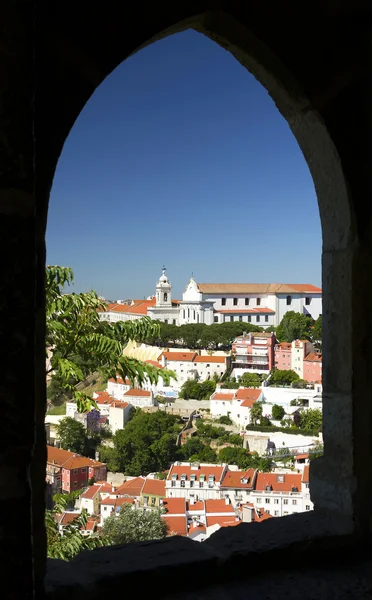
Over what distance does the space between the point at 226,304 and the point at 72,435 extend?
30306mm

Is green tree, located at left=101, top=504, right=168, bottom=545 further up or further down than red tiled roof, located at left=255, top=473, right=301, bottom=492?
further up

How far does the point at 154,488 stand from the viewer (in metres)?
23.1

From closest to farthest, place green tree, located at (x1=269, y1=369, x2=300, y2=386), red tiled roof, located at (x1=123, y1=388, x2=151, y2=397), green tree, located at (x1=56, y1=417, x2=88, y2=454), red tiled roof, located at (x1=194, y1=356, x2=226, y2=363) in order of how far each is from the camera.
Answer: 1. green tree, located at (x1=56, y1=417, x2=88, y2=454)
2. green tree, located at (x1=269, y1=369, x2=300, y2=386)
3. red tiled roof, located at (x1=123, y1=388, x2=151, y2=397)
4. red tiled roof, located at (x1=194, y1=356, x2=226, y2=363)

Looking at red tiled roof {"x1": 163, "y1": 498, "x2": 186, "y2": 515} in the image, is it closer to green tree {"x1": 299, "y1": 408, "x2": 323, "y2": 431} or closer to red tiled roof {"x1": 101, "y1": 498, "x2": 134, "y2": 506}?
red tiled roof {"x1": 101, "y1": 498, "x2": 134, "y2": 506}

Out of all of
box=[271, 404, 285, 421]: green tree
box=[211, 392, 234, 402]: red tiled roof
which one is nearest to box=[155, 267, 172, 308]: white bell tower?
box=[211, 392, 234, 402]: red tiled roof

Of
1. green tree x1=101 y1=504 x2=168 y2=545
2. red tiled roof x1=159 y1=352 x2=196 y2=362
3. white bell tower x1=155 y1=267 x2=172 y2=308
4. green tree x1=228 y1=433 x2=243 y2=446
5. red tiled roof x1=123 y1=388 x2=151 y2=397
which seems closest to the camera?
green tree x1=101 y1=504 x2=168 y2=545

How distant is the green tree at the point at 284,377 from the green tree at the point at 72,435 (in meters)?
15.2

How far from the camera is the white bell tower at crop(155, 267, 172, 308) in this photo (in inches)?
2243

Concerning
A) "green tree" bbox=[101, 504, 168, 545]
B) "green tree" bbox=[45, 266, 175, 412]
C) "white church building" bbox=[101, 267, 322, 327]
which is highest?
"white church building" bbox=[101, 267, 322, 327]

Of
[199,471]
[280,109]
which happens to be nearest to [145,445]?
[199,471]

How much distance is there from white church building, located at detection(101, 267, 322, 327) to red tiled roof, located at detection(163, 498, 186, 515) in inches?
1467

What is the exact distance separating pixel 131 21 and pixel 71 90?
17cm

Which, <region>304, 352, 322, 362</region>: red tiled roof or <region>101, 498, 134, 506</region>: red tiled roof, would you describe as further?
<region>304, 352, 322, 362</region>: red tiled roof
